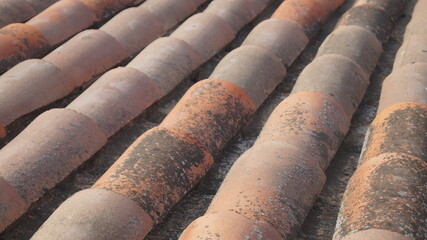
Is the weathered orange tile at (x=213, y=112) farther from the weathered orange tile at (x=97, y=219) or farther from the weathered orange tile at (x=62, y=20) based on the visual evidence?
the weathered orange tile at (x=62, y=20)

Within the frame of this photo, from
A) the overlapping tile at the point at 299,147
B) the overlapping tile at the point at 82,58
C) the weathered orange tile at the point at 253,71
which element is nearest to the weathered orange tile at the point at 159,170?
the overlapping tile at the point at 299,147

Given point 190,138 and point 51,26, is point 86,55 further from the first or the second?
point 190,138

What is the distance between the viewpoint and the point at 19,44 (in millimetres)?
3201

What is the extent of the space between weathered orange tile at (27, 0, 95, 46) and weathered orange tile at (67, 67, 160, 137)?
76 centimetres

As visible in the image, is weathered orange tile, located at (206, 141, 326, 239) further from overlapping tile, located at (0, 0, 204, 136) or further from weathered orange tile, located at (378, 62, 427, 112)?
overlapping tile, located at (0, 0, 204, 136)

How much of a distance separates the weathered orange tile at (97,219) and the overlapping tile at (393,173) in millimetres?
648

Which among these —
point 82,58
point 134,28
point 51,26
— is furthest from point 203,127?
point 51,26

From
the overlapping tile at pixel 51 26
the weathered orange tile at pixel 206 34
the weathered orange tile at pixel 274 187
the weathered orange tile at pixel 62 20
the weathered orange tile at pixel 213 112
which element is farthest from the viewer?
the weathered orange tile at pixel 62 20

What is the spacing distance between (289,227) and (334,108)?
2.69 ft

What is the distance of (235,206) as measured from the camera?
1946 mm

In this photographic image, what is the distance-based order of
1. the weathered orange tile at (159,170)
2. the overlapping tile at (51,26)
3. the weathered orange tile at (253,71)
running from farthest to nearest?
the overlapping tile at (51,26), the weathered orange tile at (253,71), the weathered orange tile at (159,170)

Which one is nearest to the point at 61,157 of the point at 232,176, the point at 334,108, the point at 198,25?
the point at 232,176

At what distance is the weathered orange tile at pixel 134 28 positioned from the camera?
133 inches

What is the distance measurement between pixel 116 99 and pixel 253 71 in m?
0.68
